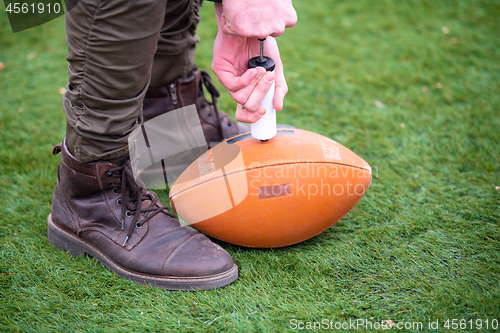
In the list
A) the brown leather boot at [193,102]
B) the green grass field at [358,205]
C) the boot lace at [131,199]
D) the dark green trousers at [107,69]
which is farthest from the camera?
the brown leather boot at [193,102]

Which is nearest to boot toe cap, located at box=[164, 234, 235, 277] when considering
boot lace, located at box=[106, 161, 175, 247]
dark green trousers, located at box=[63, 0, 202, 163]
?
boot lace, located at box=[106, 161, 175, 247]

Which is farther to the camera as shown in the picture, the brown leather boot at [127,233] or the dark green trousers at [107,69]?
the brown leather boot at [127,233]

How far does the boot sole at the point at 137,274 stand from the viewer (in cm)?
136

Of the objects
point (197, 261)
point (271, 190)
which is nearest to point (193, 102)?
point (271, 190)

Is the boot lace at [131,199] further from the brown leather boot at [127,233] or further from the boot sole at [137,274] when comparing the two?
the boot sole at [137,274]

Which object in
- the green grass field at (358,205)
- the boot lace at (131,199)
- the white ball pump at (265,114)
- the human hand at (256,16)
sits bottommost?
the green grass field at (358,205)

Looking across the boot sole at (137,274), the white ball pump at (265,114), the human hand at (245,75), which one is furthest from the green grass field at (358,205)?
the human hand at (245,75)

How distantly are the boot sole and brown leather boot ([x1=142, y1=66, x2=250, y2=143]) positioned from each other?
0.61 metres

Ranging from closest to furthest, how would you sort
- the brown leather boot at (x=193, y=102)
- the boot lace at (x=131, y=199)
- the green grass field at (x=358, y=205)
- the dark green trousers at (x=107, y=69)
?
the dark green trousers at (x=107, y=69), the green grass field at (x=358, y=205), the boot lace at (x=131, y=199), the brown leather boot at (x=193, y=102)

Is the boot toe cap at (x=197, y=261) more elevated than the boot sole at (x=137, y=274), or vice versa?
the boot toe cap at (x=197, y=261)

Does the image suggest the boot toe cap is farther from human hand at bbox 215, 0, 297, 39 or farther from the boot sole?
human hand at bbox 215, 0, 297, 39

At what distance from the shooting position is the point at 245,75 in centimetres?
131

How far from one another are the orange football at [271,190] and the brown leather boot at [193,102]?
42cm

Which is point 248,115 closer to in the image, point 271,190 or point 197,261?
point 271,190
